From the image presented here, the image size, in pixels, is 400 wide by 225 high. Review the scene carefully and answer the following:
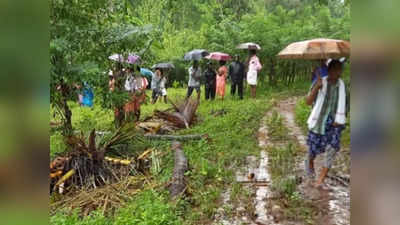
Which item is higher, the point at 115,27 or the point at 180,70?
the point at 115,27

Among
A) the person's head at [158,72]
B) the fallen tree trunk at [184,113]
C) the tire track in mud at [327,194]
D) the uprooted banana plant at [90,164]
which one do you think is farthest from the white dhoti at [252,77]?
the uprooted banana plant at [90,164]

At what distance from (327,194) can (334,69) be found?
0.84 meters

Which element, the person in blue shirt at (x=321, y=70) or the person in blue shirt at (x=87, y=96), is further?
the person in blue shirt at (x=87, y=96)

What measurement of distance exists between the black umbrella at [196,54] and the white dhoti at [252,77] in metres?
0.46

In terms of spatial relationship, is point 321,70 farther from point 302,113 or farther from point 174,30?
point 174,30

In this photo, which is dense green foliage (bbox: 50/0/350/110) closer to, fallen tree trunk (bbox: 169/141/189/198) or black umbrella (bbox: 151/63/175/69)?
black umbrella (bbox: 151/63/175/69)

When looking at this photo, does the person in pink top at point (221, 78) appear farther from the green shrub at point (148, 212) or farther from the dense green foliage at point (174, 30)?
the green shrub at point (148, 212)

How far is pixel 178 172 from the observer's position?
364 centimetres

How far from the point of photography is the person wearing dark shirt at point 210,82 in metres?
3.33

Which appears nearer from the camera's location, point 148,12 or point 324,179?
point 324,179
